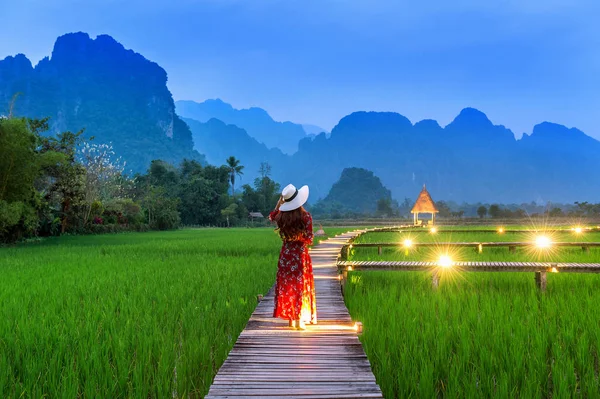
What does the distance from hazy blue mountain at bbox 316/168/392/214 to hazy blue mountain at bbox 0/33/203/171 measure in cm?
4670

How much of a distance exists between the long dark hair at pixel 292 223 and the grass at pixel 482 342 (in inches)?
51.5

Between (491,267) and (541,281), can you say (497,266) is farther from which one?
(541,281)

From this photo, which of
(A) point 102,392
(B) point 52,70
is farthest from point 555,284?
(B) point 52,70

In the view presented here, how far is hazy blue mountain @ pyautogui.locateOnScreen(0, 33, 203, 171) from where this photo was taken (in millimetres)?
135875

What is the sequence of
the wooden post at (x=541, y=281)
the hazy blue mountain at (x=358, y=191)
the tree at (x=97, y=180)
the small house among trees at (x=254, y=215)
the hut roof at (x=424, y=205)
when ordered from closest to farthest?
the wooden post at (x=541, y=281) → the tree at (x=97, y=180) → the hut roof at (x=424, y=205) → the small house among trees at (x=254, y=215) → the hazy blue mountain at (x=358, y=191)

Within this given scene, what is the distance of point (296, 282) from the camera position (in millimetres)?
5141

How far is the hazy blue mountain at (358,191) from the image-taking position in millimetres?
117875

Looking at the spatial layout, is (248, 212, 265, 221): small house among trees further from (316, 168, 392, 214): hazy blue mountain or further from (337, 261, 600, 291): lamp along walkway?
(316, 168, 392, 214): hazy blue mountain

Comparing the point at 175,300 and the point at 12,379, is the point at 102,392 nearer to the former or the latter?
the point at 12,379

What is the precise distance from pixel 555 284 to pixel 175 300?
272 inches

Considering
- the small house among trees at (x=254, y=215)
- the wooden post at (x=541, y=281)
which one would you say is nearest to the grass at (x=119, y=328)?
the wooden post at (x=541, y=281)

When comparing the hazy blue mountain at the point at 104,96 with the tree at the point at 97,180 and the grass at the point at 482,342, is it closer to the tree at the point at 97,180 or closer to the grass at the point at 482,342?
the tree at the point at 97,180

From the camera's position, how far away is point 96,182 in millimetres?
30578

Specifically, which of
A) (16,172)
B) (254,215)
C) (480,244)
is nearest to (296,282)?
(480,244)
